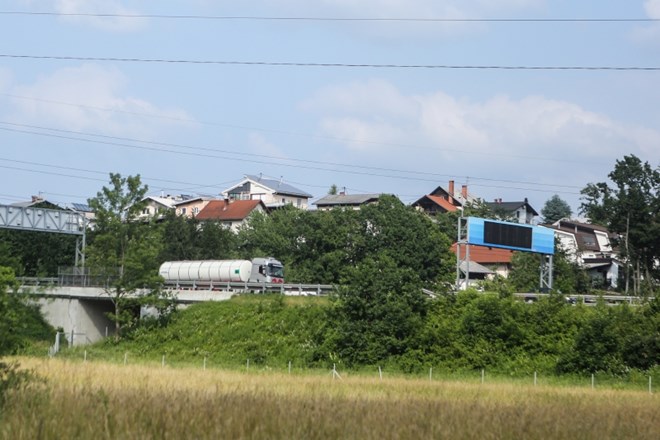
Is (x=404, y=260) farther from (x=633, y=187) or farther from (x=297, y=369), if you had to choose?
(x=297, y=369)

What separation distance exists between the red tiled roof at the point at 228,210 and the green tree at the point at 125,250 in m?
85.0

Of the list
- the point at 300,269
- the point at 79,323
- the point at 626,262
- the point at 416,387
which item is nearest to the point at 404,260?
the point at 300,269

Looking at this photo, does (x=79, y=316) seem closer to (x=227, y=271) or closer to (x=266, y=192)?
(x=227, y=271)

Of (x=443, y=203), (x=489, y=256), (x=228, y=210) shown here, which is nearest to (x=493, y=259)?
(x=489, y=256)

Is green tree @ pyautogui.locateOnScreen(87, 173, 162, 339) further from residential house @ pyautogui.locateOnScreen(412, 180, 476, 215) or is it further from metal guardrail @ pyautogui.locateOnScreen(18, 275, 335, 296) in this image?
residential house @ pyautogui.locateOnScreen(412, 180, 476, 215)

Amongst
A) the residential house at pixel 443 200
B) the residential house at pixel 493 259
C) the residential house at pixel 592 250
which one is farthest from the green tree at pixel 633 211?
the residential house at pixel 443 200

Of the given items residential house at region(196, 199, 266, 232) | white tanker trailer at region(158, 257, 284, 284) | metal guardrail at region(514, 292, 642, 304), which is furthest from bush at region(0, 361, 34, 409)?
residential house at region(196, 199, 266, 232)

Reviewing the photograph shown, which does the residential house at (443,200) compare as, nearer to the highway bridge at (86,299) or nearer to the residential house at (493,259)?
the residential house at (493,259)

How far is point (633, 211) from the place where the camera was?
304 ft

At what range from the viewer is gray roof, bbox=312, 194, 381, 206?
164000 millimetres

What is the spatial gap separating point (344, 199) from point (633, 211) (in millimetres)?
79723

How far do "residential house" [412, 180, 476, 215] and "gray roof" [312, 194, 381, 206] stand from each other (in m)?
9.44

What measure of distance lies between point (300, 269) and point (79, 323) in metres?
28.5

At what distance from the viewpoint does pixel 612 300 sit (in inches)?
2331
